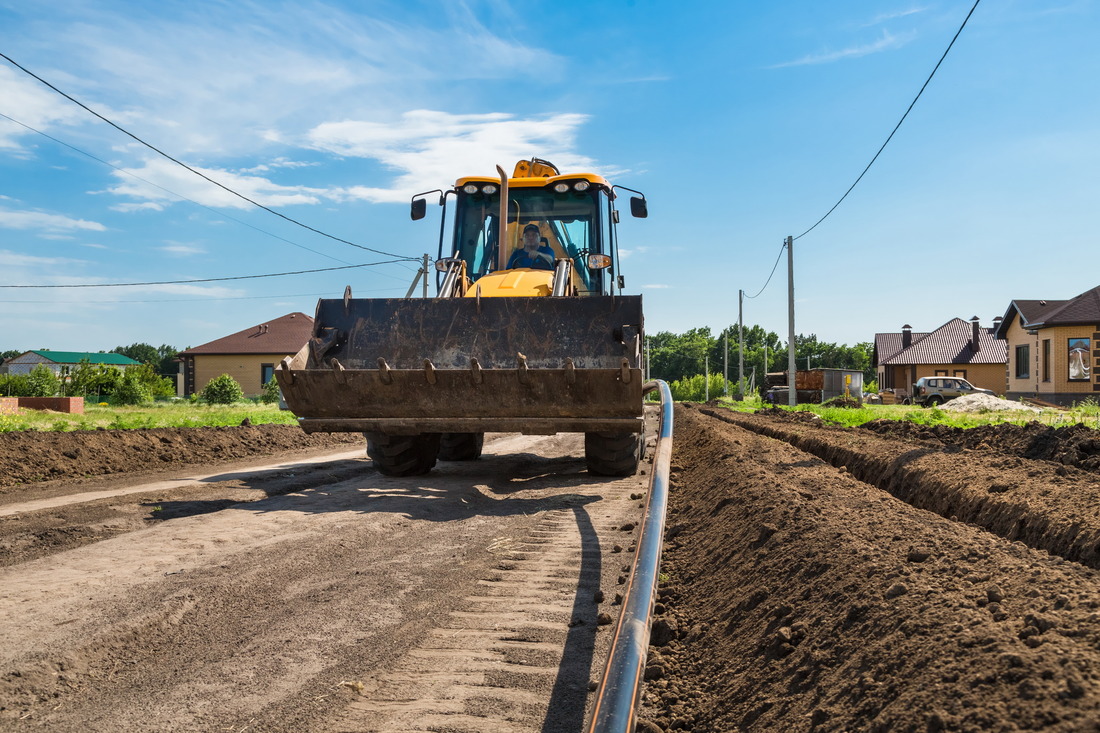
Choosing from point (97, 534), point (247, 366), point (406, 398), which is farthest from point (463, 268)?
point (247, 366)

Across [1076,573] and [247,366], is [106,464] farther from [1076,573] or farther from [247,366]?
[247,366]

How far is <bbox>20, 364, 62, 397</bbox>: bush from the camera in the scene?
107ft

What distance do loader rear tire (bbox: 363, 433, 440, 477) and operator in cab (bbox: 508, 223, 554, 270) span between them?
8.15ft

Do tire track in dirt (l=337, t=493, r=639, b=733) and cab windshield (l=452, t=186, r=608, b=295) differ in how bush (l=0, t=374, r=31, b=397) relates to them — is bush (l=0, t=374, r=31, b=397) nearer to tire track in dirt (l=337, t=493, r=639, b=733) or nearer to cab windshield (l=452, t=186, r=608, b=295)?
cab windshield (l=452, t=186, r=608, b=295)

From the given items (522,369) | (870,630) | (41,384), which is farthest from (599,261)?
(41,384)

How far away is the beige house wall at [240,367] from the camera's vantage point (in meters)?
49.8

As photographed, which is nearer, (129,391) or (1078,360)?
(1078,360)

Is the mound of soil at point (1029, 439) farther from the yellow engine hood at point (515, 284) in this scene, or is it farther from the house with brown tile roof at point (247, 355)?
the house with brown tile roof at point (247, 355)

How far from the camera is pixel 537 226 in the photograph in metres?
10.7

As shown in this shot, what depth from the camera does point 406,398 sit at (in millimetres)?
8227

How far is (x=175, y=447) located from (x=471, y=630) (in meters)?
11.4

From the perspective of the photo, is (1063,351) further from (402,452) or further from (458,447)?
(402,452)

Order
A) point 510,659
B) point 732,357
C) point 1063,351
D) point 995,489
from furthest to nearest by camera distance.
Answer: point 732,357, point 1063,351, point 995,489, point 510,659

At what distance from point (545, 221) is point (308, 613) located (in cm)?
724
